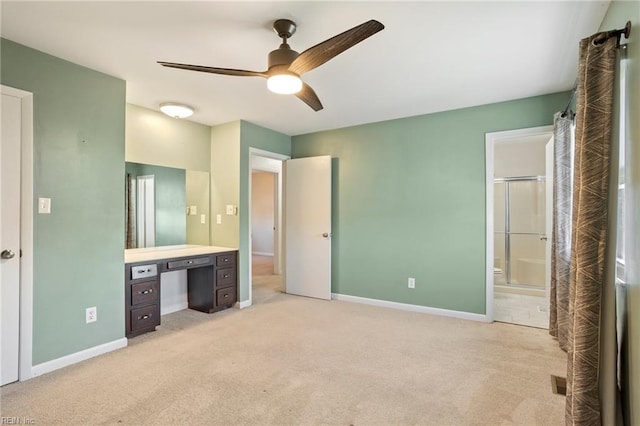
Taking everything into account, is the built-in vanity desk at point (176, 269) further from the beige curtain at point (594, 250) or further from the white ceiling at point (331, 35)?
the beige curtain at point (594, 250)

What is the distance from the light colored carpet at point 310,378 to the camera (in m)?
1.93

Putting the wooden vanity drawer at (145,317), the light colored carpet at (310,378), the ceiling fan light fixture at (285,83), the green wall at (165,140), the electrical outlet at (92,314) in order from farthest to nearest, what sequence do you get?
the green wall at (165,140)
the wooden vanity drawer at (145,317)
the electrical outlet at (92,314)
the ceiling fan light fixture at (285,83)
the light colored carpet at (310,378)

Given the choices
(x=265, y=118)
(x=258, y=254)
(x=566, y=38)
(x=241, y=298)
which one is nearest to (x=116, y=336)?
(x=241, y=298)

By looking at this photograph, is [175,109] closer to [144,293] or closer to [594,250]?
[144,293]

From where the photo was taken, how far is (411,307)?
4.02 m

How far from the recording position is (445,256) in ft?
12.6

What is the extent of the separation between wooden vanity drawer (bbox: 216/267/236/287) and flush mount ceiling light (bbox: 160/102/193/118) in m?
1.83

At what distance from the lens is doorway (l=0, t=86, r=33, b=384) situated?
2250 millimetres

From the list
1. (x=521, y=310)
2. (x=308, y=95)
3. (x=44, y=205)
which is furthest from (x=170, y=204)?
(x=521, y=310)

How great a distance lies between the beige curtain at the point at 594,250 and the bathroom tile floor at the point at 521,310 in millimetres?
→ 2099

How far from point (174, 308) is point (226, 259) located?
0.87 metres

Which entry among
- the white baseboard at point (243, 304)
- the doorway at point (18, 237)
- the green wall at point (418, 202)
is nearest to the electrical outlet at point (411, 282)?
the green wall at point (418, 202)

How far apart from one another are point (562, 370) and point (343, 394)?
1.71 m

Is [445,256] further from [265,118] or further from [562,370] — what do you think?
[265,118]
